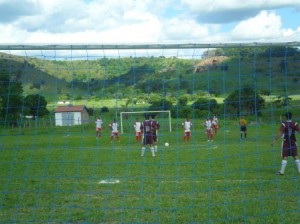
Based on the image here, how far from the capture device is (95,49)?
20.9ft

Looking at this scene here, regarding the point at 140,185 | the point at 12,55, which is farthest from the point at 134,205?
the point at 12,55

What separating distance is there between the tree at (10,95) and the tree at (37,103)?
157 mm

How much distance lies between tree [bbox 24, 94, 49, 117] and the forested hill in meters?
0.10

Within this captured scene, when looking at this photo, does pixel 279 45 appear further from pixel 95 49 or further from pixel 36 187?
pixel 36 187

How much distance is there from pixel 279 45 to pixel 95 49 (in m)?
2.59

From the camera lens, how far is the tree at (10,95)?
23.1ft

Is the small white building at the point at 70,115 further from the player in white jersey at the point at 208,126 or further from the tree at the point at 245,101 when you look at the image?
the player in white jersey at the point at 208,126

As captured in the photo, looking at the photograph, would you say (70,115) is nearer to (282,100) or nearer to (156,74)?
(156,74)

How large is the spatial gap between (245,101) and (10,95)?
3836 millimetres

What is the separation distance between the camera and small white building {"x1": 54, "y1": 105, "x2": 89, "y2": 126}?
715cm

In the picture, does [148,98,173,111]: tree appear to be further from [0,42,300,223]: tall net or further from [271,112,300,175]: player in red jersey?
[271,112,300,175]: player in red jersey

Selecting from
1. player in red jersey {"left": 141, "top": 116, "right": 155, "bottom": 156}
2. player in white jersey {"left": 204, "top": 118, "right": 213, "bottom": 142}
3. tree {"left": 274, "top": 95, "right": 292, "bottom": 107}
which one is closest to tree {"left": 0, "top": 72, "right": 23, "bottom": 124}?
player in white jersey {"left": 204, "top": 118, "right": 213, "bottom": 142}

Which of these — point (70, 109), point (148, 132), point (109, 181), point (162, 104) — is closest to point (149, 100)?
point (162, 104)

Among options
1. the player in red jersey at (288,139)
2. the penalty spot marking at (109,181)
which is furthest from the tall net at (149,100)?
the player in red jersey at (288,139)
